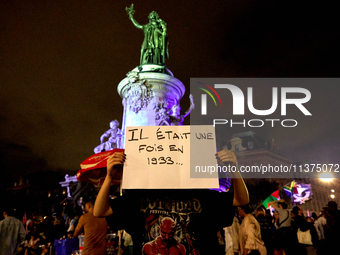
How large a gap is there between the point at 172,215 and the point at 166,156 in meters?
0.63

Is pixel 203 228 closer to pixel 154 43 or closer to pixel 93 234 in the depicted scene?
pixel 93 234

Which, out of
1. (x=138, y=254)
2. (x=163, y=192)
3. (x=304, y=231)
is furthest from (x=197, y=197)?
(x=304, y=231)

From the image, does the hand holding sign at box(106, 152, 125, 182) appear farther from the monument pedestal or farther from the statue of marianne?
the statue of marianne

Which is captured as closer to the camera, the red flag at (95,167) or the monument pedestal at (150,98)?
the red flag at (95,167)

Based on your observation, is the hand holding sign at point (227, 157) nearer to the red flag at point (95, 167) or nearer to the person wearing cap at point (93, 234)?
the red flag at point (95, 167)

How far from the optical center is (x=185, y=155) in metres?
3.40

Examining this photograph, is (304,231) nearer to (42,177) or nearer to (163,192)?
(163,192)

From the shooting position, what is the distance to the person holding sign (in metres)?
3.03

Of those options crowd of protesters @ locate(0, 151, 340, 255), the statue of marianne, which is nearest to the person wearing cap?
crowd of protesters @ locate(0, 151, 340, 255)

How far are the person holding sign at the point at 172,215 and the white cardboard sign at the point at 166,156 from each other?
15 cm

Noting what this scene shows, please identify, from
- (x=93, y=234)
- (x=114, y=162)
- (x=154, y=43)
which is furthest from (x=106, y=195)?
(x=154, y=43)

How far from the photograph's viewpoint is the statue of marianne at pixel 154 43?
20688 millimetres

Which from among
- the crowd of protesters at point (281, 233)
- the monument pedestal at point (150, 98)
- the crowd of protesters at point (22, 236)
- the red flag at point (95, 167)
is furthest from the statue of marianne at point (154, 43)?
the crowd of protesters at point (281, 233)

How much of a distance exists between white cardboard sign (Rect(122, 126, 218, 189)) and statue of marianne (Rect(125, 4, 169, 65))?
57.1 ft
